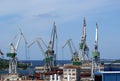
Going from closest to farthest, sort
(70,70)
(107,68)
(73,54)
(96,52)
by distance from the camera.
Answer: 1. (107,68)
2. (70,70)
3. (96,52)
4. (73,54)

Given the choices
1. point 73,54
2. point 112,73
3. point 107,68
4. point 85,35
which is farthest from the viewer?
point 73,54

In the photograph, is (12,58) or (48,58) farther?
(48,58)

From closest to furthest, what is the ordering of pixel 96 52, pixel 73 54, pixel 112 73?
pixel 112 73, pixel 96 52, pixel 73 54

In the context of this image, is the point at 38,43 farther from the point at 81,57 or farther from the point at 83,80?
the point at 83,80

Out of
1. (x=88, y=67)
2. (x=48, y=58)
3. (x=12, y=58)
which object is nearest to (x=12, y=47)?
(x=12, y=58)

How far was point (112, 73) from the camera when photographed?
6284cm

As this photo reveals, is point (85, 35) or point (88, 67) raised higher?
point (85, 35)

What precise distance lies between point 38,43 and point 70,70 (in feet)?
148

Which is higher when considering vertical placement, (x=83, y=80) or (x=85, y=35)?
(x=85, y=35)

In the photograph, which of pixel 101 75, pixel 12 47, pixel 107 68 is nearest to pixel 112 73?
pixel 101 75

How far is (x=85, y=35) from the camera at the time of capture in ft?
483

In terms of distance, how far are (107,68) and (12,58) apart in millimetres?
73079

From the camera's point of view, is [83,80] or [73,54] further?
[73,54]

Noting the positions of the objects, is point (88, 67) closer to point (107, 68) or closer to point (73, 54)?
point (73, 54)
